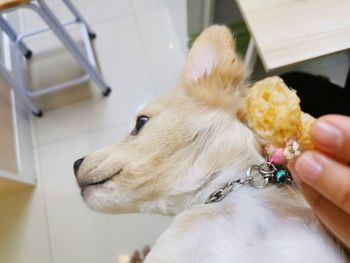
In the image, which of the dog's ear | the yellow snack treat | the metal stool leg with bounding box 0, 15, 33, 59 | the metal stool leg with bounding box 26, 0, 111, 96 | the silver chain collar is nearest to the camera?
the yellow snack treat

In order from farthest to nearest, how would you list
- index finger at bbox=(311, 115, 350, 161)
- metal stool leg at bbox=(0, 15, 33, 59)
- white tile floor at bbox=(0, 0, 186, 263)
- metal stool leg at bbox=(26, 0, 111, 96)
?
metal stool leg at bbox=(0, 15, 33, 59), white tile floor at bbox=(0, 0, 186, 263), metal stool leg at bbox=(26, 0, 111, 96), index finger at bbox=(311, 115, 350, 161)

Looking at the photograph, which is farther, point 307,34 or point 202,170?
point 307,34

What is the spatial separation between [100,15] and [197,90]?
59.1 inches

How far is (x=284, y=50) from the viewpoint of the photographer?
3.00ft

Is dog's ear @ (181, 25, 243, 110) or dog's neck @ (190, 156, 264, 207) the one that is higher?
dog's ear @ (181, 25, 243, 110)

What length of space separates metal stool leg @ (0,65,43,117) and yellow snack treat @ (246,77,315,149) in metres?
1.30

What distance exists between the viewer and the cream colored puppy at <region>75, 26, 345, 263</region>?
2.20 ft

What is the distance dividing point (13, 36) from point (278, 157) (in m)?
1.75

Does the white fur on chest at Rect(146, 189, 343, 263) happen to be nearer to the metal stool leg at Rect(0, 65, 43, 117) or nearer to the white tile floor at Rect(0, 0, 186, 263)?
the white tile floor at Rect(0, 0, 186, 263)

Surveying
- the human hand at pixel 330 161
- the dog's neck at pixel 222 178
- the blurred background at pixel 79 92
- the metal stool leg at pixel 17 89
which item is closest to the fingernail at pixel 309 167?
the human hand at pixel 330 161

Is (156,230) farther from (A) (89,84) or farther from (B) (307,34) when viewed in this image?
(B) (307,34)

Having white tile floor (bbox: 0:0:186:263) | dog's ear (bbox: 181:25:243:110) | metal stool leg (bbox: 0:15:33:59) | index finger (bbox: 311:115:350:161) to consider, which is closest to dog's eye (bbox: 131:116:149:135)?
dog's ear (bbox: 181:25:243:110)

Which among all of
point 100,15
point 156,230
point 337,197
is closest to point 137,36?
point 100,15

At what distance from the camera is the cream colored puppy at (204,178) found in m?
0.67
